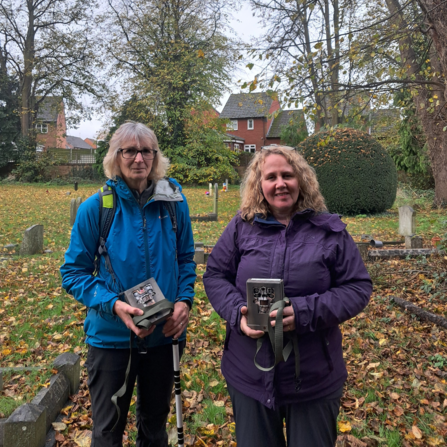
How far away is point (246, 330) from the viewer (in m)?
1.91

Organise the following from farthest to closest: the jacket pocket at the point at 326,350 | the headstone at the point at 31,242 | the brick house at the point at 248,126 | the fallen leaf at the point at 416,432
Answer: the brick house at the point at 248,126, the headstone at the point at 31,242, the fallen leaf at the point at 416,432, the jacket pocket at the point at 326,350

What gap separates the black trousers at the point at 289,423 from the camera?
1.86 metres

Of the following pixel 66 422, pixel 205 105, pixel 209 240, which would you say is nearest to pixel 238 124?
pixel 205 105

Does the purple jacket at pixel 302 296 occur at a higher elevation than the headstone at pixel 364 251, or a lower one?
higher

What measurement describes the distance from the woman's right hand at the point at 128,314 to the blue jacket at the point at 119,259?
42 millimetres

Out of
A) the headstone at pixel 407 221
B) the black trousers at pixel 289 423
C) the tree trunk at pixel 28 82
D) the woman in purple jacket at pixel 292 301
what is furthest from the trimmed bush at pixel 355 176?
the tree trunk at pixel 28 82

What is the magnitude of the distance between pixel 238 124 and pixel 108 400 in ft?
151

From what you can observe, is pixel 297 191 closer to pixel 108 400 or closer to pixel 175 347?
pixel 175 347

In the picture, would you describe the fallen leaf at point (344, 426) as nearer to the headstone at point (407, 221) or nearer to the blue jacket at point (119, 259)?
the blue jacket at point (119, 259)

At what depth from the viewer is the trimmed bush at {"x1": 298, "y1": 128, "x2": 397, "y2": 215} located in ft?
45.1

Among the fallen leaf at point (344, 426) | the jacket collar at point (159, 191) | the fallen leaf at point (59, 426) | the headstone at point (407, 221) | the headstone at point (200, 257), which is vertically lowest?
the fallen leaf at point (344, 426)

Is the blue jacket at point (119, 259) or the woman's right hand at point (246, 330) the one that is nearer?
the woman's right hand at point (246, 330)

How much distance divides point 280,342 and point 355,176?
12.9 meters

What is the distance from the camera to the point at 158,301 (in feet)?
6.82
